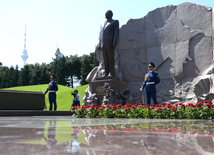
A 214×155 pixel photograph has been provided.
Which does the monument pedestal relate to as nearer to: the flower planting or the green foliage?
the flower planting

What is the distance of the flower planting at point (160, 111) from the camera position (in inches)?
196

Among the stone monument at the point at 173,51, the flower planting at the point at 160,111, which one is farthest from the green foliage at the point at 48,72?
the flower planting at the point at 160,111

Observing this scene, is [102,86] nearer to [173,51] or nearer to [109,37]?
[109,37]

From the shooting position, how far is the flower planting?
4973 millimetres

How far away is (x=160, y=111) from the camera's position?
205 inches

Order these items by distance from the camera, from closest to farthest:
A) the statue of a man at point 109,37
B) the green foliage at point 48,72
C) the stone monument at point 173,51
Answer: the statue of a man at point 109,37, the stone monument at point 173,51, the green foliage at point 48,72

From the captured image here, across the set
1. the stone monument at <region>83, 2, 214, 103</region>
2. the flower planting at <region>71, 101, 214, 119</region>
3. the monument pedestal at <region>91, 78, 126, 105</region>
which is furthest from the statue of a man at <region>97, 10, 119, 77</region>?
the flower planting at <region>71, 101, 214, 119</region>

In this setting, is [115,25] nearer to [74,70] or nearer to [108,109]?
[108,109]

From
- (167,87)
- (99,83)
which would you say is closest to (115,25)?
(99,83)

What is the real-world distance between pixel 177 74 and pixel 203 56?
1.55m

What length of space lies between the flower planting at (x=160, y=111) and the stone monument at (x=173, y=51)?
19.5 feet

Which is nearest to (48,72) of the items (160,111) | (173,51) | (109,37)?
(173,51)

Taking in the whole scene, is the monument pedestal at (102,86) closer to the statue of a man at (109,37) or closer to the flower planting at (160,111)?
the statue of a man at (109,37)

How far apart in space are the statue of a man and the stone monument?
278 cm
